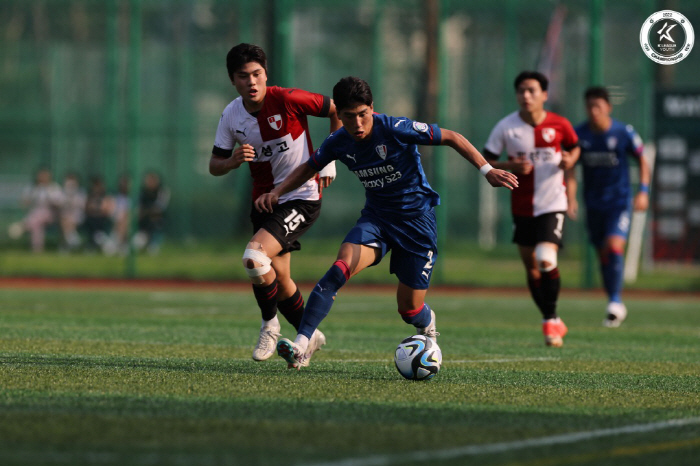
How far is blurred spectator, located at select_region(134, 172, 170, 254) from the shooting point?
29.2m

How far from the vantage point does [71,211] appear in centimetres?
2919

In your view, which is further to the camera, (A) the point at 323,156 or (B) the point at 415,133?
(A) the point at 323,156

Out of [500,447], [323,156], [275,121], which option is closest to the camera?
[500,447]

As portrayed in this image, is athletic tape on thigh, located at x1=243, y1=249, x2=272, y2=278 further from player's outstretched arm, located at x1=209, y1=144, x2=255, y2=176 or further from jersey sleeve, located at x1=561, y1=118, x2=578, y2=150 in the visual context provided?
jersey sleeve, located at x1=561, y1=118, x2=578, y2=150

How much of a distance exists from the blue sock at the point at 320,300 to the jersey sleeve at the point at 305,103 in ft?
4.67

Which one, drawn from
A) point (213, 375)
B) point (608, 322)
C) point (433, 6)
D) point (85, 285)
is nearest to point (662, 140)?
point (433, 6)

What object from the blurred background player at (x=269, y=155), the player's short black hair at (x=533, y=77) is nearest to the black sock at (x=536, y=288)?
the player's short black hair at (x=533, y=77)

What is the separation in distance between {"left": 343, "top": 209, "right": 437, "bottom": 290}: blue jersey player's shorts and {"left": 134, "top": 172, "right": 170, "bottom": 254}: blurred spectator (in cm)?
2160

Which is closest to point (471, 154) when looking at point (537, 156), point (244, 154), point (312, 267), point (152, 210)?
point (244, 154)

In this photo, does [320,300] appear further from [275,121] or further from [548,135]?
[548,135]

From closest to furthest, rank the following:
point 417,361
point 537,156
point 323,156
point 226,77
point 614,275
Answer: point 417,361 < point 323,156 < point 537,156 < point 614,275 < point 226,77

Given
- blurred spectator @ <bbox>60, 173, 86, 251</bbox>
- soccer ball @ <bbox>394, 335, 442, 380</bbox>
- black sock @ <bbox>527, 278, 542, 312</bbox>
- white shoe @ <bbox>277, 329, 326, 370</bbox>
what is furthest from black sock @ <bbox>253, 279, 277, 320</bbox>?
blurred spectator @ <bbox>60, 173, 86, 251</bbox>

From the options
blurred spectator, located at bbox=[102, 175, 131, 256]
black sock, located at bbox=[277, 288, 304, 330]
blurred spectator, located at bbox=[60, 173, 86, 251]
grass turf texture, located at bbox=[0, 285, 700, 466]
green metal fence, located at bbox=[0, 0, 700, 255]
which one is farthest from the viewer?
blurred spectator, located at bbox=[60, 173, 86, 251]

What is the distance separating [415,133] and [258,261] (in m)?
1.46
